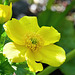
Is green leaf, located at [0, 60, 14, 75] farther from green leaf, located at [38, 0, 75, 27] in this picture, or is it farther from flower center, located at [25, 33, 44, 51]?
green leaf, located at [38, 0, 75, 27]

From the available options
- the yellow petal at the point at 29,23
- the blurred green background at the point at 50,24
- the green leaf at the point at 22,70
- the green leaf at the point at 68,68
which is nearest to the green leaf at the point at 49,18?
the blurred green background at the point at 50,24

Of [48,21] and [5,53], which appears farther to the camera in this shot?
[48,21]

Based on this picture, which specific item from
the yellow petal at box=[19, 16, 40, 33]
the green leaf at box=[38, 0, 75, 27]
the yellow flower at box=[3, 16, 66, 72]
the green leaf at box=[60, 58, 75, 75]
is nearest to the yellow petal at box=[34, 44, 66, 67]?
the yellow flower at box=[3, 16, 66, 72]

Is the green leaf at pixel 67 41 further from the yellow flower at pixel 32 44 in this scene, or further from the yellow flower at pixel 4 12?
the yellow flower at pixel 4 12

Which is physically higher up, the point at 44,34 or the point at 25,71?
the point at 44,34

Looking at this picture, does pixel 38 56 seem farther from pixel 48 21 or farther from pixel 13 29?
pixel 48 21

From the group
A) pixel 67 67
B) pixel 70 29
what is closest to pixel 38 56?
pixel 67 67
